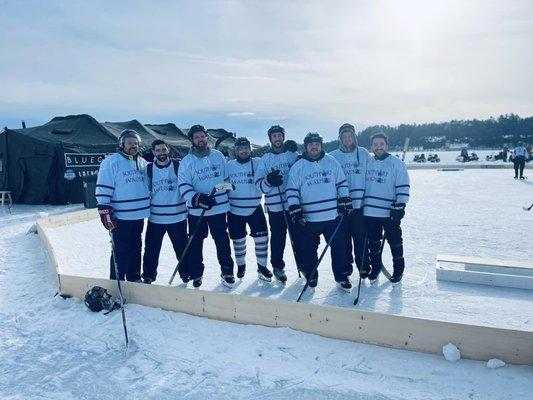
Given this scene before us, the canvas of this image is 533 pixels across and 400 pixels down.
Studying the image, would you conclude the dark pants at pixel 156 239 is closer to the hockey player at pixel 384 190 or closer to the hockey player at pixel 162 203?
the hockey player at pixel 162 203

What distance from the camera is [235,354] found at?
306 cm

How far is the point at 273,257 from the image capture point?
4512mm

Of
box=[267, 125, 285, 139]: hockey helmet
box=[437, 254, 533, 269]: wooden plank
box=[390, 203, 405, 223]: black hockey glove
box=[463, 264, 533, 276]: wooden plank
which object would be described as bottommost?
box=[463, 264, 533, 276]: wooden plank

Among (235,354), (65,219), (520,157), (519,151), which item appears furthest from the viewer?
(520,157)

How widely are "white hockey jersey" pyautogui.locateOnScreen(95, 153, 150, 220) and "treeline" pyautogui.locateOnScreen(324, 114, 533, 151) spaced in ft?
183

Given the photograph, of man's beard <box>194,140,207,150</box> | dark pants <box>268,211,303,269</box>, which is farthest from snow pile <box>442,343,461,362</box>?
man's beard <box>194,140,207,150</box>

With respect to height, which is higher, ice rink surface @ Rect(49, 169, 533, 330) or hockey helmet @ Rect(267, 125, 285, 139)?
hockey helmet @ Rect(267, 125, 285, 139)

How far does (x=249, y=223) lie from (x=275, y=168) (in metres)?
0.66

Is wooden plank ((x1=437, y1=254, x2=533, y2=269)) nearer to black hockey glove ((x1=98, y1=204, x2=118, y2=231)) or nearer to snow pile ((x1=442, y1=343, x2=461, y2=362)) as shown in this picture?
snow pile ((x1=442, y1=343, x2=461, y2=362))

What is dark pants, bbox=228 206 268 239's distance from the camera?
441 cm

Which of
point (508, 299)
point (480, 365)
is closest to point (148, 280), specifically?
point (480, 365)

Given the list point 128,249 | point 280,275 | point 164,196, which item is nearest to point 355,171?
point 280,275

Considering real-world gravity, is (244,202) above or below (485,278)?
above

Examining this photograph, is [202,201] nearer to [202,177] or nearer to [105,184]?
[202,177]
